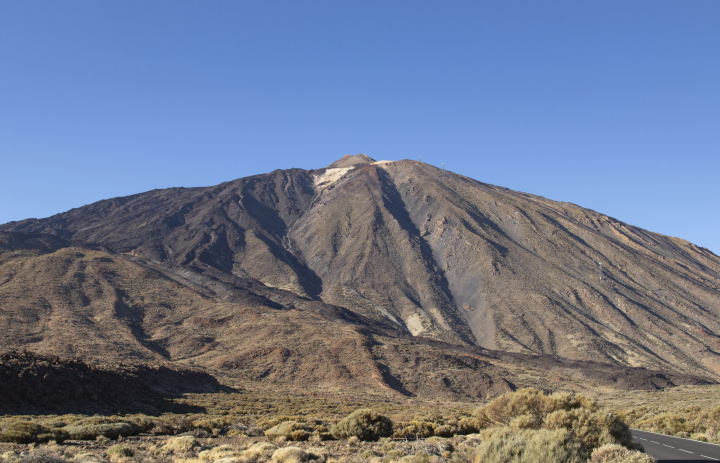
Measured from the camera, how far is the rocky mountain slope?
194 feet

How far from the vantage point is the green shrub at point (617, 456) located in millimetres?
10078

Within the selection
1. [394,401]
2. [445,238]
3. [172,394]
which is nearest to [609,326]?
[445,238]

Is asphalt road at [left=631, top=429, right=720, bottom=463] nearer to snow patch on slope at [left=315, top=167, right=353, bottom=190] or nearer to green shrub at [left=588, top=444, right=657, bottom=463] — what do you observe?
green shrub at [left=588, top=444, right=657, bottom=463]

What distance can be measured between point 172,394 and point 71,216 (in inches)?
5208

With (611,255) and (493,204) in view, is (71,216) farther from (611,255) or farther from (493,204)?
(611,255)

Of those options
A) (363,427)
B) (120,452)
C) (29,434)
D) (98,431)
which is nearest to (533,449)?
(363,427)

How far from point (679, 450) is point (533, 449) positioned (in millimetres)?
8740

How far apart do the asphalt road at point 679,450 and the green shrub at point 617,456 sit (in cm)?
448

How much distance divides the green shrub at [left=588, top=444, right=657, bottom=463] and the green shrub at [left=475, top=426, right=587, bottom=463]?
0.31 m

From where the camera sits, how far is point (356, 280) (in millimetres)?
103500

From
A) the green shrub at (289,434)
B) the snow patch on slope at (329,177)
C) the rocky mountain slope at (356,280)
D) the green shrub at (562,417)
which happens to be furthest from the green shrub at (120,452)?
the snow patch on slope at (329,177)

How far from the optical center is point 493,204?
134250mm

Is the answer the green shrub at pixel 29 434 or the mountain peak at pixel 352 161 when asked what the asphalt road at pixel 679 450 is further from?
the mountain peak at pixel 352 161

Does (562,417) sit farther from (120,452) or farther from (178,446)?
(120,452)
